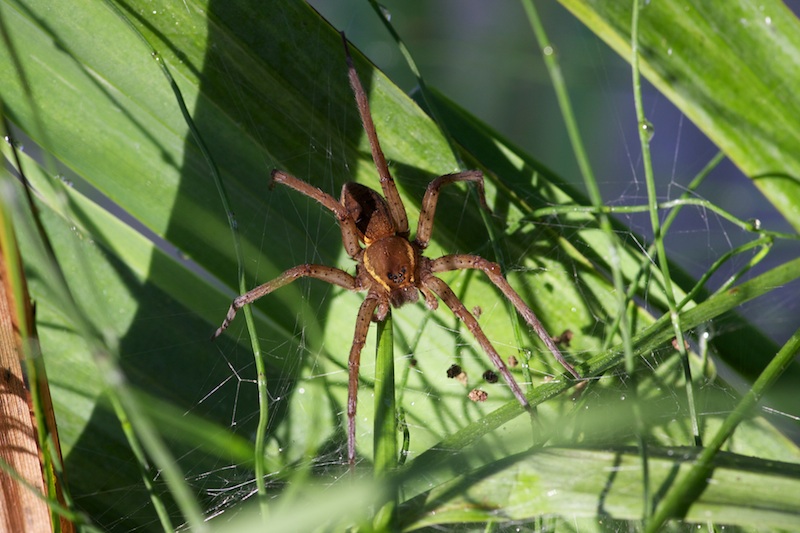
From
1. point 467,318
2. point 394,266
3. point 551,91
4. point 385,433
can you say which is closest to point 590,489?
point 385,433

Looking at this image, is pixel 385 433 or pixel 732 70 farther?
pixel 732 70

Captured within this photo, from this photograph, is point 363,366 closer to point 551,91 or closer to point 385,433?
point 385,433

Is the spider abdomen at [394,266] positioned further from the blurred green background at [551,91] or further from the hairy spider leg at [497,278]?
the blurred green background at [551,91]

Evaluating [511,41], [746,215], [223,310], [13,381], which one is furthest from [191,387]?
[511,41]

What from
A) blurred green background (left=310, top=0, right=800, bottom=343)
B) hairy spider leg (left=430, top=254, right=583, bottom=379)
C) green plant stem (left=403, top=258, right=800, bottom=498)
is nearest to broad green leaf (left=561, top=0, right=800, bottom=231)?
green plant stem (left=403, top=258, right=800, bottom=498)

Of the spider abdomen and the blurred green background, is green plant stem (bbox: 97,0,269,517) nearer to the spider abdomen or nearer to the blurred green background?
the spider abdomen

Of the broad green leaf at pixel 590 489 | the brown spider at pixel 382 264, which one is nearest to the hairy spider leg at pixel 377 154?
the brown spider at pixel 382 264

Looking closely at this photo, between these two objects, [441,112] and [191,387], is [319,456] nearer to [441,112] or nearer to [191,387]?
[191,387]

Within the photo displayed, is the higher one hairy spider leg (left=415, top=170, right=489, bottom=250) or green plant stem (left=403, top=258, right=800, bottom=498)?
hairy spider leg (left=415, top=170, right=489, bottom=250)
